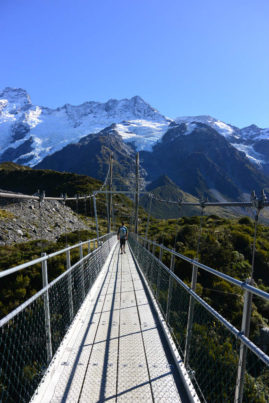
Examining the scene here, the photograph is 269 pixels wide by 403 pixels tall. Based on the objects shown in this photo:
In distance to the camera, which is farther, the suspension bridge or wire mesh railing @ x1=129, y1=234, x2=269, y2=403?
the suspension bridge

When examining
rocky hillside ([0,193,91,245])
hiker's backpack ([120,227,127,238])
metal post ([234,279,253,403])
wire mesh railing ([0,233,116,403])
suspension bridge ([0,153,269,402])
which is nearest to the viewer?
metal post ([234,279,253,403])

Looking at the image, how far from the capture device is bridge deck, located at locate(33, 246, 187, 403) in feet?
9.23

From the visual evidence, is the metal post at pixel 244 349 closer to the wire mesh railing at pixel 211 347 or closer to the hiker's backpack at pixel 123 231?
the wire mesh railing at pixel 211 347

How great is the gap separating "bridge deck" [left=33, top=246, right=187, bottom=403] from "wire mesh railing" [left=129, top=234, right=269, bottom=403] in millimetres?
281

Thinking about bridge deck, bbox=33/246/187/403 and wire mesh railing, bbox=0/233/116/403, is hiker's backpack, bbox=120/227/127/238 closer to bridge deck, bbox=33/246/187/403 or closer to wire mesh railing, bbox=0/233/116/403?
wire mesh railing, bbox=0/233/116/403

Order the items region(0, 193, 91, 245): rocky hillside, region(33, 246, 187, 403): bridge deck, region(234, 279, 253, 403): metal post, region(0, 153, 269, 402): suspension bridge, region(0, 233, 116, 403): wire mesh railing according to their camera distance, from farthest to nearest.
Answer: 1. region(0, 193, 91, 245): rocky hillside
2. region(33, 246, 187, 403): bridge deck
3. region(0, 233, 116, 403): wire mesh railing
4. region(0, 153, 269, 402): suspension bridge
5. region(234, 279, 253, 403): metal post

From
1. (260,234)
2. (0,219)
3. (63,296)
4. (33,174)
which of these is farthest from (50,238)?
(33,174)

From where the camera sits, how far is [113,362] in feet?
11.3

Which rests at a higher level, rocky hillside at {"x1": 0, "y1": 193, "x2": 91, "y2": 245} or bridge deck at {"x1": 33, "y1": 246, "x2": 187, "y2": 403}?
rocky hillside at {"x1": 0, "y1": 193, "x2": 91, "y2": 245}

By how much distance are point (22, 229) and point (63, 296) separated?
46.7 ft

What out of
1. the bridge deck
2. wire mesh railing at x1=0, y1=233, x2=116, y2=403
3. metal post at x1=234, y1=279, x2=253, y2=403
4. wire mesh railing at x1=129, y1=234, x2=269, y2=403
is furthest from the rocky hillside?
metal post at x1=234, y1=279, x2=253, y2=403

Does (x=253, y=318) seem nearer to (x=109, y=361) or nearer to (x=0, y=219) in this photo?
(x=109, y=361)

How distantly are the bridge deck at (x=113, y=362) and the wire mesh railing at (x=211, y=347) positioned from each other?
281 millimetres

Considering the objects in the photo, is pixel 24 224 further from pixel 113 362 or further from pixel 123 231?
pixel 113 362
